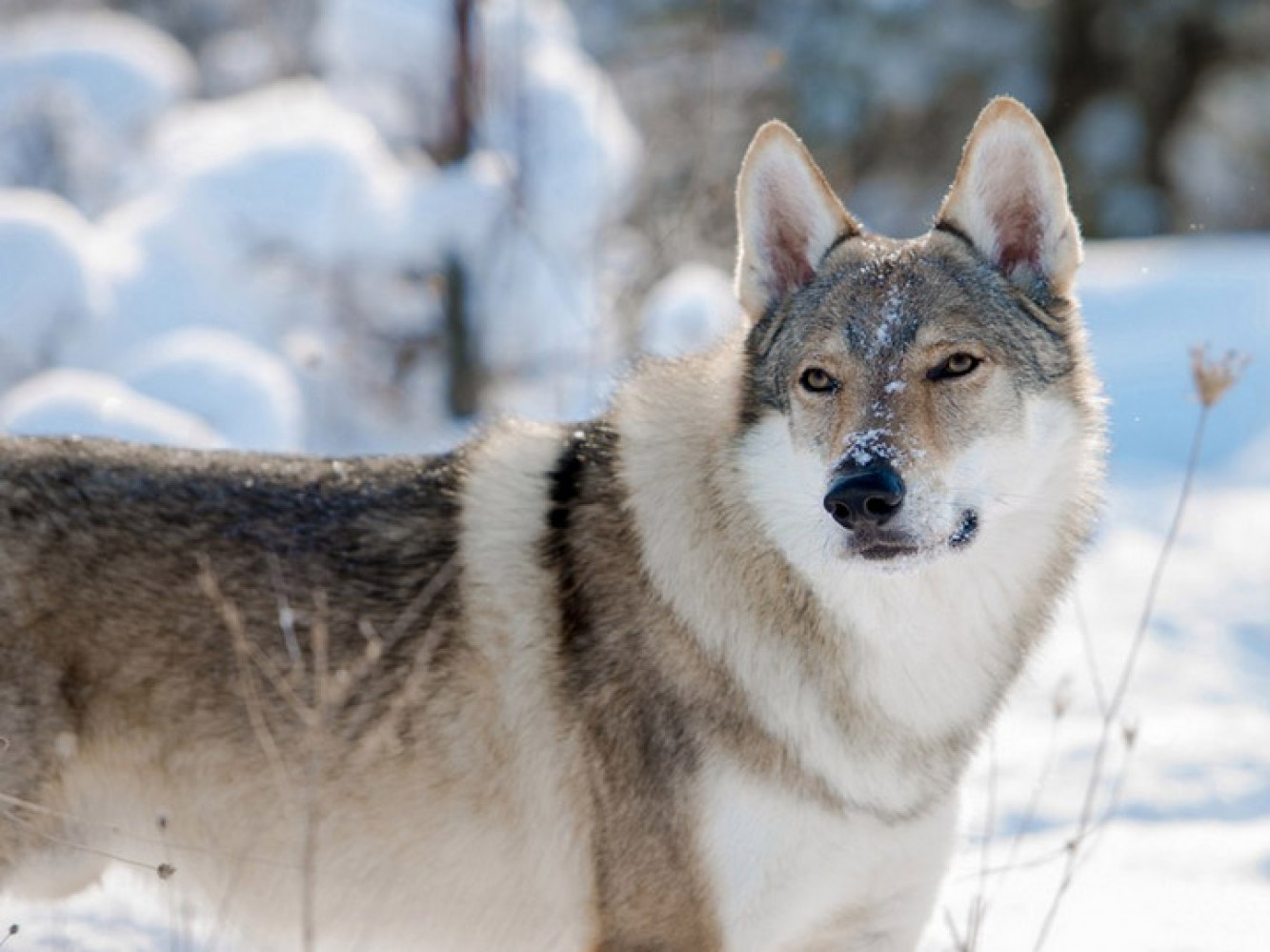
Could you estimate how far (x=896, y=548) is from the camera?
280 centimetres

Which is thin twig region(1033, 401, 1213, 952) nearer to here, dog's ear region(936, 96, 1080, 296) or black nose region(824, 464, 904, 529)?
dog's ear region(936, 96, 1080, 296)

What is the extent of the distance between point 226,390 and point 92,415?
0.96 m

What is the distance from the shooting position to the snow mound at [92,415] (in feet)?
18.5

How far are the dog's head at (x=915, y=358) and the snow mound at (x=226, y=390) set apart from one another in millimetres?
3700

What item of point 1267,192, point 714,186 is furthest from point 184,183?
point 1267,192

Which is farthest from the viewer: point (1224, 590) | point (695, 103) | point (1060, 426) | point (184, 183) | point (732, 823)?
Answer: point (695, 103)

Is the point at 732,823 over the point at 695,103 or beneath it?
beneath

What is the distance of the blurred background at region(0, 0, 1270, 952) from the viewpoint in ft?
14.7

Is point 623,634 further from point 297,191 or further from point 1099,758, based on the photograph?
point 297,191

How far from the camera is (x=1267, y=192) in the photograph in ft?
49.2

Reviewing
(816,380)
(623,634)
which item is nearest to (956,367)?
(816,380)

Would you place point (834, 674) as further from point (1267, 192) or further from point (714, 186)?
point (1267, 192)

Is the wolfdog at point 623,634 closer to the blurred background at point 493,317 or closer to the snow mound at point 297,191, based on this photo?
the blurred background at point 493,317

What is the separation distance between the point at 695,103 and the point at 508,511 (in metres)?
9.45
